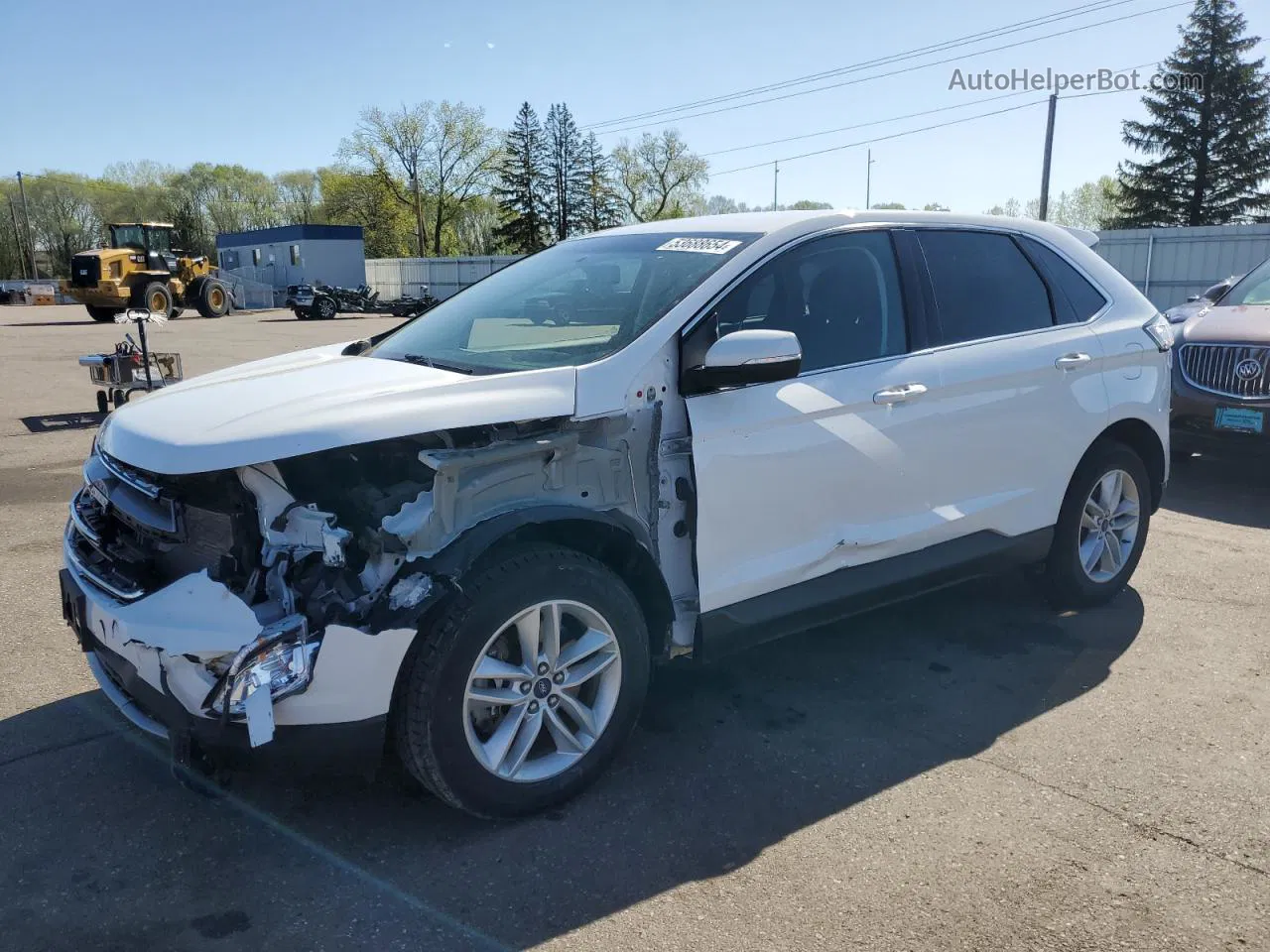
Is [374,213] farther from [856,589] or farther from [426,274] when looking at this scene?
[856,589]

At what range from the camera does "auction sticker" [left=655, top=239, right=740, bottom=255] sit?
3602 millimetres

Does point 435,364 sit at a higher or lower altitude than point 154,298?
higher

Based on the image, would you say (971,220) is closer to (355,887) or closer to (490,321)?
(490,321)

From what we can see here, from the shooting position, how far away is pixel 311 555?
2.80 metres

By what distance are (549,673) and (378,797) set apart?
732 millimetres

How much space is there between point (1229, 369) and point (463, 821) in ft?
22.4

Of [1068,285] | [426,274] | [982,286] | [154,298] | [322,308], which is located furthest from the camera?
[426,274]

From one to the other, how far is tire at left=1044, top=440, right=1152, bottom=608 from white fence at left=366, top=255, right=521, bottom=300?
1530 inches

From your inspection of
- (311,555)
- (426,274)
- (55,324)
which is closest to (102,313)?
(55,324)

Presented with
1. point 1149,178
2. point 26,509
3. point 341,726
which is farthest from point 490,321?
point 1149,178

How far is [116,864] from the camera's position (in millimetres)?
2824

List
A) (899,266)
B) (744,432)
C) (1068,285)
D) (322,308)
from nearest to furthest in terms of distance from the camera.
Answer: (744,432) < (899,266) < (1068,285) < (322,308)

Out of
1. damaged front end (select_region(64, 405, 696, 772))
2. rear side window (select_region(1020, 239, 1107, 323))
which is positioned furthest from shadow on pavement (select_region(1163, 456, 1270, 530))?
damaged front end (select_region(64, 405, 696, 772))

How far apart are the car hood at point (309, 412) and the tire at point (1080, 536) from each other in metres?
2.78
